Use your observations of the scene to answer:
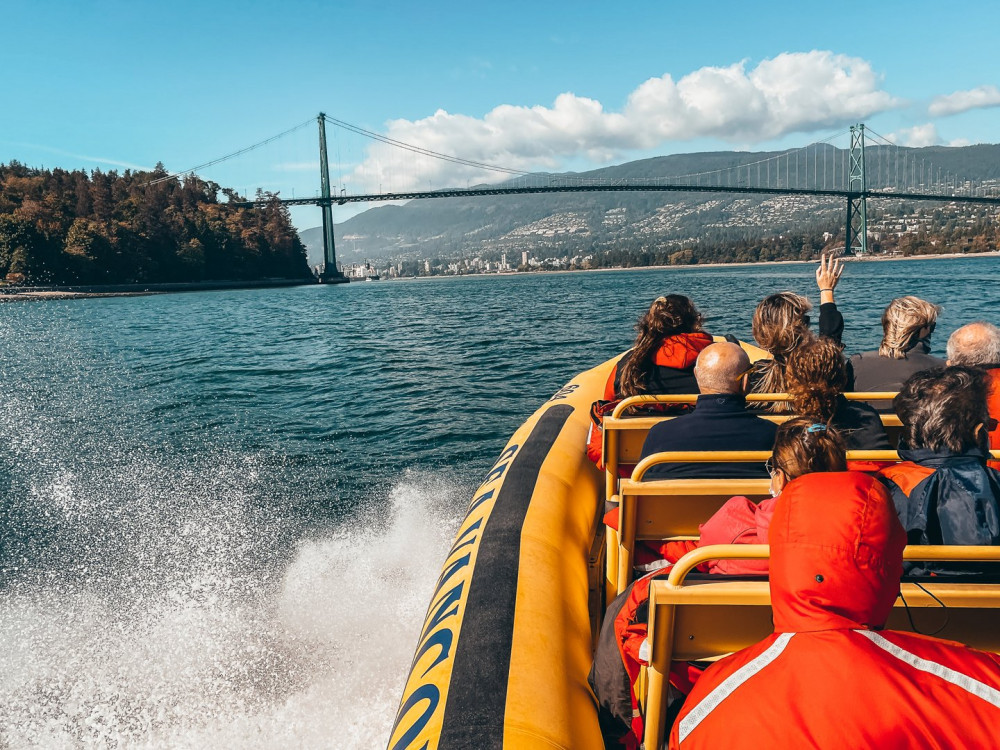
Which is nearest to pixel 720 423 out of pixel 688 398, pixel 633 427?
pixel 633 427

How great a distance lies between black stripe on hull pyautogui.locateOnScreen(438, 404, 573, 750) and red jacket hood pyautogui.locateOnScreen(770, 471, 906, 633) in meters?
1.05

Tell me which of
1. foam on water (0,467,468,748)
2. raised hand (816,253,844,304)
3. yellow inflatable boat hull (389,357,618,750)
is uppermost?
raised hand (816,253,844,304)

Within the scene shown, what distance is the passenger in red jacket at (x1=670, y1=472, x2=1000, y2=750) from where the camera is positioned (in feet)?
2.89

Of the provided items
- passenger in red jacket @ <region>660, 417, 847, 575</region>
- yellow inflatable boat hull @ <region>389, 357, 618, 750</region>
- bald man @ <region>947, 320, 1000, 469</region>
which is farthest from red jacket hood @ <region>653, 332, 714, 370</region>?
passenger in red jacket @ <region>660, 417, 847, 575</region>

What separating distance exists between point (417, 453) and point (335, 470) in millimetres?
857

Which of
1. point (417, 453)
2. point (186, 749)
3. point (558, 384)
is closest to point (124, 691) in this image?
point (186, 749)

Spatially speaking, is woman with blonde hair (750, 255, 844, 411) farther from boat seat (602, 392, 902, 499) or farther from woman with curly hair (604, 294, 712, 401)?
woman with curly hair (604, 294, 712, 401)

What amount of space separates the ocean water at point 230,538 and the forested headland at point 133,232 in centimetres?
5150

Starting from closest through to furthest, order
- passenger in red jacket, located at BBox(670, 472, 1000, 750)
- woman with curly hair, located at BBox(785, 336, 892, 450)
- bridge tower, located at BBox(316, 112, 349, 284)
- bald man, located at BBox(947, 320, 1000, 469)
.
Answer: passenger in red jacket, located at BBox(670, 472, 1000, 750)
woman with curly hair, located at BBox(785, 336, 892, 450)
bald man, located at BBox(947, 320, 1000, 469)
bridge tower, located at BBox(316, 112, 349, 284)

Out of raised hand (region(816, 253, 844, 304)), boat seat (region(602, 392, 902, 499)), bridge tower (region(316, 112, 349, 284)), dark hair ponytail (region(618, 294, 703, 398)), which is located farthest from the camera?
bridge tower (region(316, 112, 349, 284))

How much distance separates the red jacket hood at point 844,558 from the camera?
93 cm

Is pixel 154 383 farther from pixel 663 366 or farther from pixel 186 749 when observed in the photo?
pixel 663 366

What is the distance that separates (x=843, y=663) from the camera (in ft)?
2.99

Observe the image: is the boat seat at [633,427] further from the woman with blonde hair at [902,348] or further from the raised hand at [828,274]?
the raised hand at [828,274]
